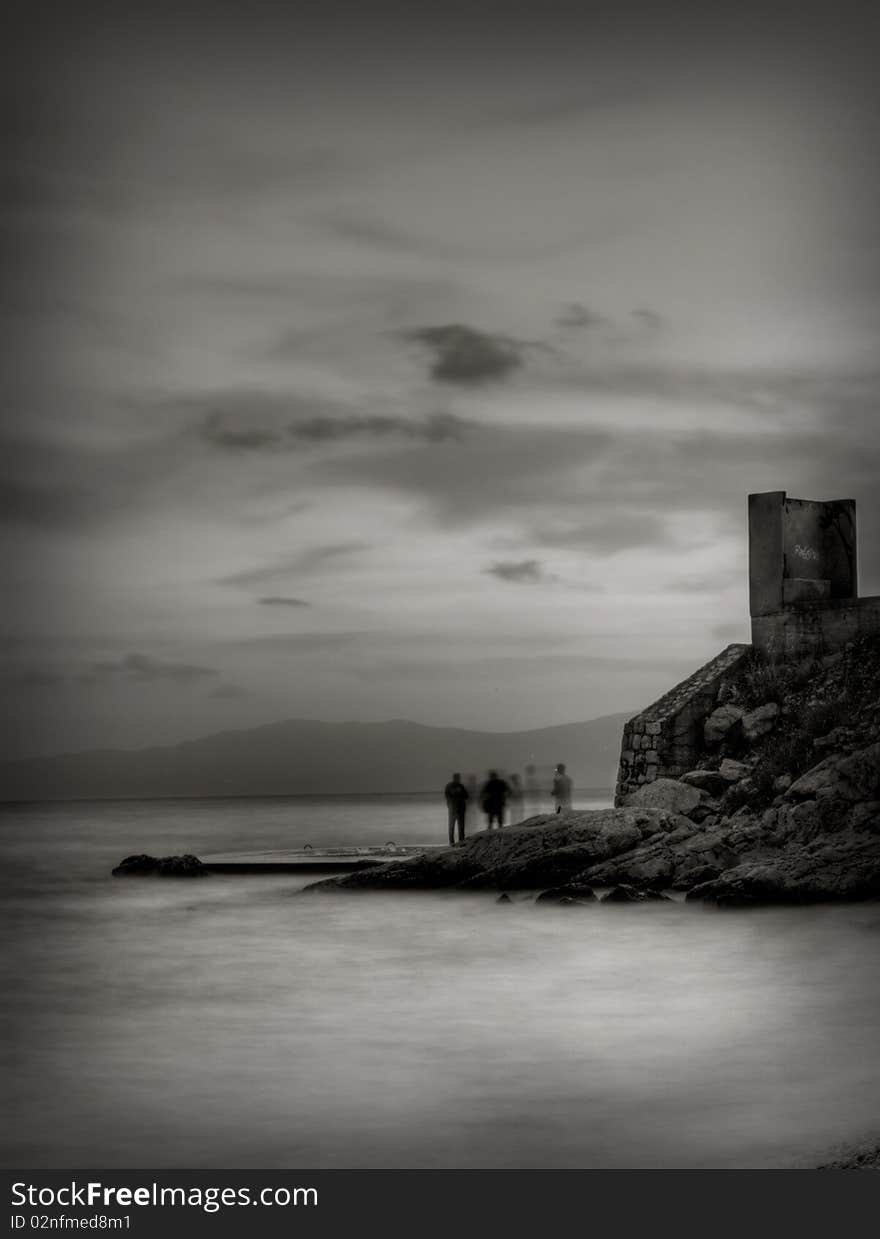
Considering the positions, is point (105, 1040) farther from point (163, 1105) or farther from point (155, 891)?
point (155, 891)

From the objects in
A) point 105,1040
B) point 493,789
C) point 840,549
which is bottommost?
point 105,1040

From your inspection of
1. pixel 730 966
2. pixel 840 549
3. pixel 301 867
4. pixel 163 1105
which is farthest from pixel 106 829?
pixel 163 1105

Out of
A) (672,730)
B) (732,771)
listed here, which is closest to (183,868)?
(672,730)

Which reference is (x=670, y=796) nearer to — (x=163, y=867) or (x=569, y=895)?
(x=569, y=895)

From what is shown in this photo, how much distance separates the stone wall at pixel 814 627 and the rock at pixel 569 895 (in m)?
4.93

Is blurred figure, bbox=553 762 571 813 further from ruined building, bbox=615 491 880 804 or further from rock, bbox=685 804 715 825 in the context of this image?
rock, bbox=685 804 715 825

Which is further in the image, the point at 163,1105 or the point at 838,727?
the point at 838,727

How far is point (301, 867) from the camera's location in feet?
67.0

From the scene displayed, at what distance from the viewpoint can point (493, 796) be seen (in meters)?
21.0

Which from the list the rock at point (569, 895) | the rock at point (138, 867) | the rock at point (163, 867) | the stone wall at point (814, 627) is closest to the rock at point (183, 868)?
the rock at point (163, 867)

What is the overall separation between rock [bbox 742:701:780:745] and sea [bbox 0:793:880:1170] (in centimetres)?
415

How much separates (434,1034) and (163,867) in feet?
40.9

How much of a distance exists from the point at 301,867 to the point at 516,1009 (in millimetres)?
9986
